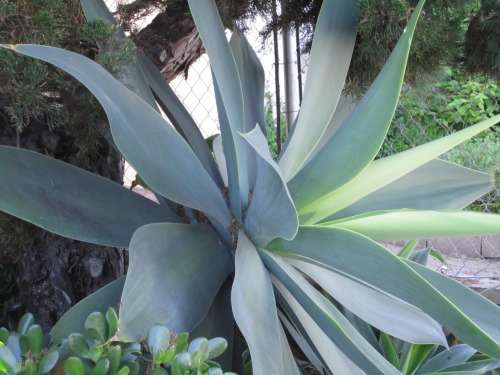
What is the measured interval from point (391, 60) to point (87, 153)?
53 cm

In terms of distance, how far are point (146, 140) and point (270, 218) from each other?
7.1 inches

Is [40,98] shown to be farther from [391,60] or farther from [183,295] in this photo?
[391,60]

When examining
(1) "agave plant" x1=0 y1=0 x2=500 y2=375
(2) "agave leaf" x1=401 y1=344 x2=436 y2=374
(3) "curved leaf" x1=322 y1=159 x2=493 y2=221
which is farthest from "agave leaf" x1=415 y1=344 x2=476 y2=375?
(3) "curved leaf" x1=322 y1=159 x2=493 y2=221

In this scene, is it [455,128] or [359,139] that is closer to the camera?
[359,139]

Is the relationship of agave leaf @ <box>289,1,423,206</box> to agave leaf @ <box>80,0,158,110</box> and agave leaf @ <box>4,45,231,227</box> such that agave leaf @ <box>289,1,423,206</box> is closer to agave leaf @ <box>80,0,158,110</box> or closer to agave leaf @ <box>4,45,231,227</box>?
agave leaf @ <box>4,45,231,227</box>

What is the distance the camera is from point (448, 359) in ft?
3.32

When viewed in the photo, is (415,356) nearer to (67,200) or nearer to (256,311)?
(256,311)

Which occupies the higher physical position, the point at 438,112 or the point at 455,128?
the point at 438,112

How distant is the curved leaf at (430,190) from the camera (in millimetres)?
855

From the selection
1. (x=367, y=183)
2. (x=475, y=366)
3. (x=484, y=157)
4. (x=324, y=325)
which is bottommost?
(x=475, y=366)

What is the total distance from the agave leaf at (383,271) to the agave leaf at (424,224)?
0.05 metres

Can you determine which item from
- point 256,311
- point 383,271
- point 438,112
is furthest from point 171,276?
point 438,112

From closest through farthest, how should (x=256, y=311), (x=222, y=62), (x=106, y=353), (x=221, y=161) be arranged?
(x=106, y=353) < (x=256, y=311) < (x=222, y=62) < (x=221, y=161)

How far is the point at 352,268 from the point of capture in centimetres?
60
